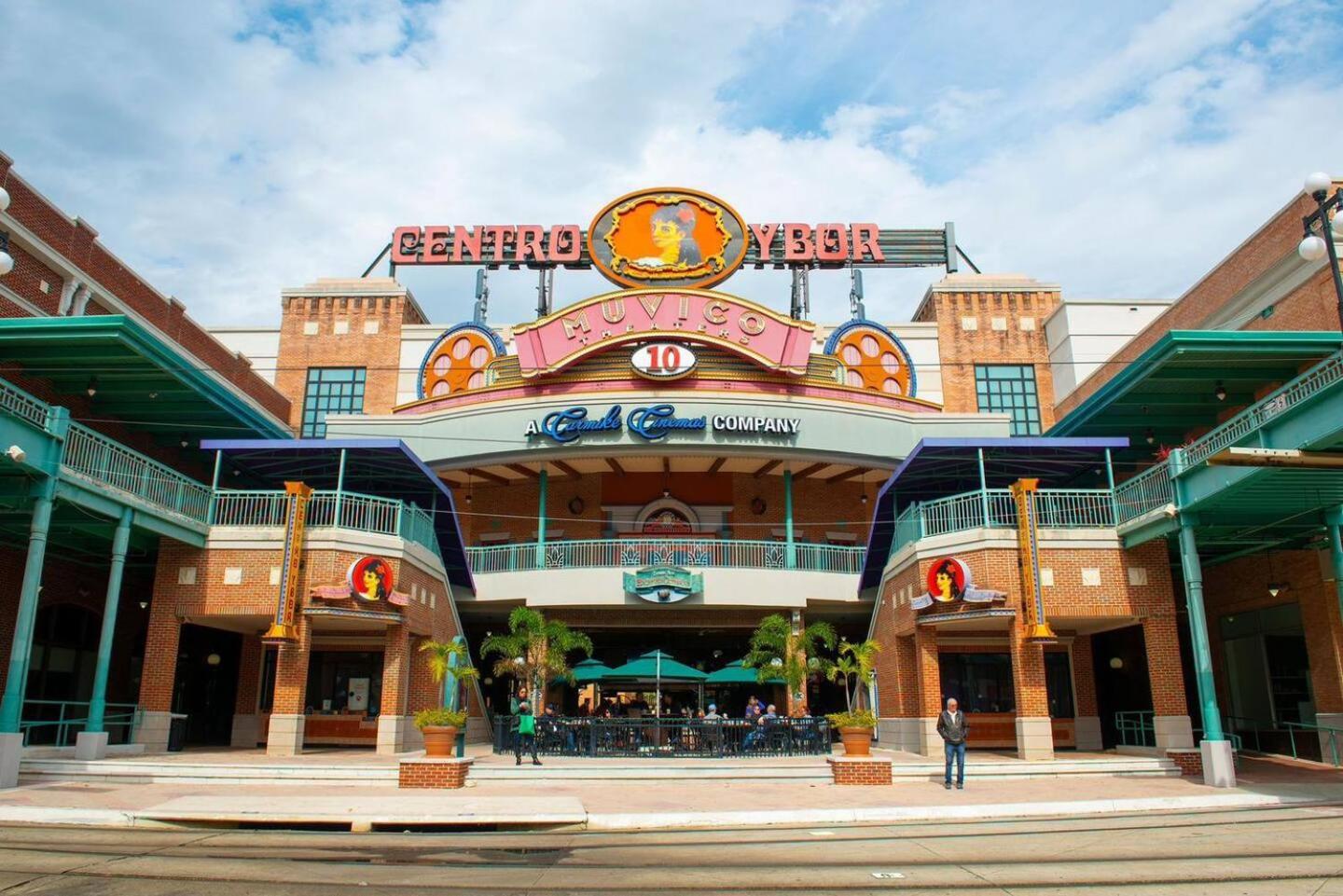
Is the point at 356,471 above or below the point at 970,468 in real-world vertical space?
above

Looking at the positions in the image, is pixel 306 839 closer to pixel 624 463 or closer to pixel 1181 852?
pixel 1181 852

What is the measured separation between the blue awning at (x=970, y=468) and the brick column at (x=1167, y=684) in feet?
14.5

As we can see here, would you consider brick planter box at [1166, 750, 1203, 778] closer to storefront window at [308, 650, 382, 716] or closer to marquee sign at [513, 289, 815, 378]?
marquee sign at [513, 289, 815, 378]

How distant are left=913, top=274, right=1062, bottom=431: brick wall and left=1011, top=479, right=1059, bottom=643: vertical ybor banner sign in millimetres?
19599

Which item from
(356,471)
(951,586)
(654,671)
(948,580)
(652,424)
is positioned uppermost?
(652,424)

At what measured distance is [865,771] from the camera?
18.7m

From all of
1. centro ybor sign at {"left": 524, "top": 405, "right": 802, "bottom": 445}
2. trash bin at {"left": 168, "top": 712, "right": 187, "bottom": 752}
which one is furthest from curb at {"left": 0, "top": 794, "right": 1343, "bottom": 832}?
centro ybor sign at {"left": 524, "top": 405, "right": 802, "bottom": 445}

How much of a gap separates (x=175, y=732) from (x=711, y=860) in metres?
17.8

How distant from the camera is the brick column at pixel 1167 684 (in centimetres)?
2130

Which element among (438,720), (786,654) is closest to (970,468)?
(786,654)

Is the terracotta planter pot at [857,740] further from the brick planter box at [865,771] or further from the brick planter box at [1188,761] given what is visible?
the brick planter box at [1188,761]

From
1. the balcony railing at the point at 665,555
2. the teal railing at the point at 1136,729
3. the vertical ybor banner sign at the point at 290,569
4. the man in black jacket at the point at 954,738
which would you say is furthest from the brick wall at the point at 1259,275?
the vertical ybor banner sign at the point at 290,569

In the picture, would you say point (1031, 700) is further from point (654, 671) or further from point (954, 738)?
point (654, 671)

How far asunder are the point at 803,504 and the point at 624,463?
262 inches
